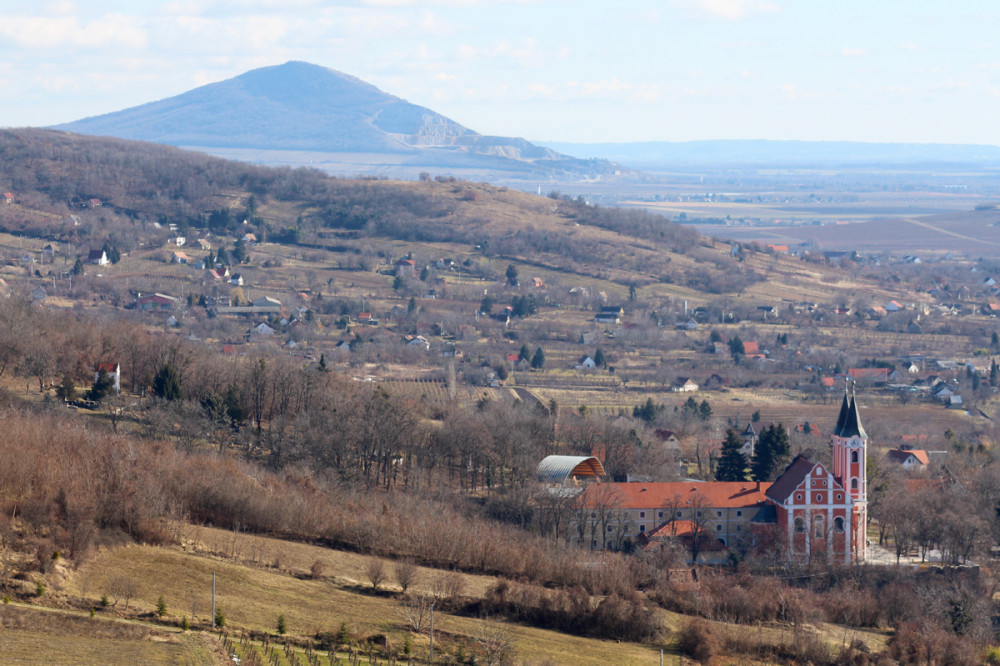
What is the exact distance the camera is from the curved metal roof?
46.5 meters

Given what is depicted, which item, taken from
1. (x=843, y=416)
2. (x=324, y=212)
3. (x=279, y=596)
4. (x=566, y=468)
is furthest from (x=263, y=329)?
(x=279, y=596)

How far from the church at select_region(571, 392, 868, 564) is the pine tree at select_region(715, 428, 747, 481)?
3.65 metres

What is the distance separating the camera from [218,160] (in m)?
148

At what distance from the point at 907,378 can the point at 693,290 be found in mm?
35315

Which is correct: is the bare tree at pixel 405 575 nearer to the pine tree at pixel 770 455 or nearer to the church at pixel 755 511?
the church at pixel 755 511

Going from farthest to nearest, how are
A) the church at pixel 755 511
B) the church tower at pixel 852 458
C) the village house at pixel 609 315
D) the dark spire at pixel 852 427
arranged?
the village house at pixel 609 315, the dark spire at pixel 852 427, the church tower at pixel 852 458, the church at pixel 755 511

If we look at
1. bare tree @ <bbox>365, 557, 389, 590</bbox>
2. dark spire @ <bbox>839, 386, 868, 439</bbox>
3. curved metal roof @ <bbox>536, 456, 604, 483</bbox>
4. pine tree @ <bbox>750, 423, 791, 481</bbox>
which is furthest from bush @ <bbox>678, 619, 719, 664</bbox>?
pine tree @ <bbox>750, 423, 791, 481</bbox>

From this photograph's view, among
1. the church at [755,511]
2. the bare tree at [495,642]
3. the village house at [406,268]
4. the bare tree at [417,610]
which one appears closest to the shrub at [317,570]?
the bare tree at [417,610]

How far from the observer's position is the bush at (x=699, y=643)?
30875 mm

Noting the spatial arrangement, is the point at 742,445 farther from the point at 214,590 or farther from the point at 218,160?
the point at 218,160

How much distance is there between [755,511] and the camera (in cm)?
4541

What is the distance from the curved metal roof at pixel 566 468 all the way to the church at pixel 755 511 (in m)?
1.53

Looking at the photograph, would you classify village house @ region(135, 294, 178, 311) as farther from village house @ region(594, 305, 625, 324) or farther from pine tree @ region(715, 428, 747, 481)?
pine tree @ region(715, 428, 747, 481)

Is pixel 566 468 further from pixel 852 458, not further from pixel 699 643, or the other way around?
pixel 699 643
